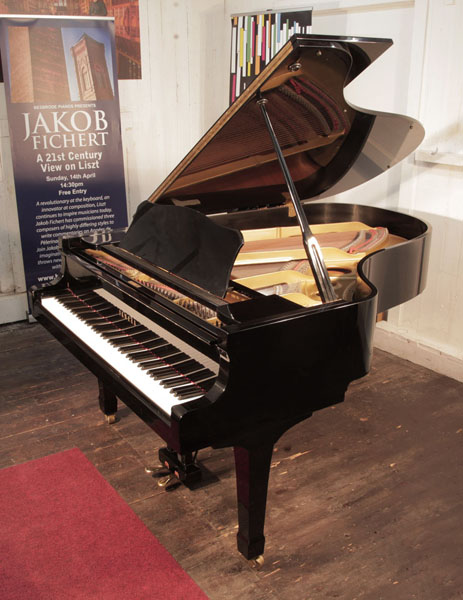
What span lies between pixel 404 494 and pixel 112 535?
1173mm

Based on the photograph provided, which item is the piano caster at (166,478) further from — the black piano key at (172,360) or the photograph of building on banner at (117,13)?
the photograph of building on banner at (117,13)

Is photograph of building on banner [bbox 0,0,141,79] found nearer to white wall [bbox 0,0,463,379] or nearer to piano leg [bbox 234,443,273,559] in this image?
white wall [bbox 0,0,463,379]

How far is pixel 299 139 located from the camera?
109 inches

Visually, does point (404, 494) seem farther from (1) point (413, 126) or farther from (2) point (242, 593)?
(1) point (413, 126)

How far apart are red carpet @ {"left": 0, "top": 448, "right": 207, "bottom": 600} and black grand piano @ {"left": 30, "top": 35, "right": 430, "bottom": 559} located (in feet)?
0.99

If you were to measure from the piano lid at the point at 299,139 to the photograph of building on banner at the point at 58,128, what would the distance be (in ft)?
5.48

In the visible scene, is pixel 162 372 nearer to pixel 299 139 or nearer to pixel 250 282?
pixel 250 282

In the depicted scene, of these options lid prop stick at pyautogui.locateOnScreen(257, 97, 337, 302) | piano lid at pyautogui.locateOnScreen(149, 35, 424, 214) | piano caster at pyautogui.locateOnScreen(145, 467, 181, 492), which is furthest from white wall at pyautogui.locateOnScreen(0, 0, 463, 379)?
piano caster at pyautogui.locateOnScreen(145, 467, 181, 492)

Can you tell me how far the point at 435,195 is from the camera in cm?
349

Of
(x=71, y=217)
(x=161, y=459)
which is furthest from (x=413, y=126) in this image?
(x=71, y=217)

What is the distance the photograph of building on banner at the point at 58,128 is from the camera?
407 centimetres

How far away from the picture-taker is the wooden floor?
6.95 ft

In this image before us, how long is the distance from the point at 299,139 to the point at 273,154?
0.14 m

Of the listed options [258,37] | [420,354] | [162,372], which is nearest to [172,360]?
[162,372]
